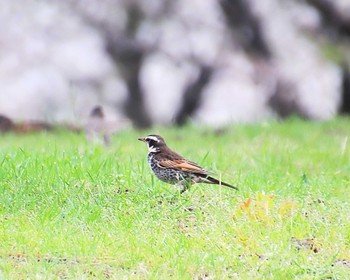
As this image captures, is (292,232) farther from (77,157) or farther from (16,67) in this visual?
(16,67)

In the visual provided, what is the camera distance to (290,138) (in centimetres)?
1253

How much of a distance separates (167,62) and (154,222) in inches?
351

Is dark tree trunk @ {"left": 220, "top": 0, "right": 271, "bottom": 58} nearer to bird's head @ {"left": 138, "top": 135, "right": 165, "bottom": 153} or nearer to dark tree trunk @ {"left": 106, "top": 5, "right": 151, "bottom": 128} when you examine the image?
dark tree trunk @ {"left": 106, "top": 5, "right": 151, "bottom": 128}

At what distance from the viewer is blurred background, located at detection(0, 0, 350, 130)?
1538 centimetres

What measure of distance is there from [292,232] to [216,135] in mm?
6314

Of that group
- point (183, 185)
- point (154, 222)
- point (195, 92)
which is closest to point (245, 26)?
point (195, 92)

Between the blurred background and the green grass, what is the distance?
21.4 ft

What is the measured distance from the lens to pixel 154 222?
22.4 ft

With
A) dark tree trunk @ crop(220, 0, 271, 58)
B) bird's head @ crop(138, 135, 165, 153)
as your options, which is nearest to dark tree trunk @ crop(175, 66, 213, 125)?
dark tree trunk @ crop(220, 0, 271, 58)

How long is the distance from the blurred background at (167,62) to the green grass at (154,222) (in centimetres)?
651

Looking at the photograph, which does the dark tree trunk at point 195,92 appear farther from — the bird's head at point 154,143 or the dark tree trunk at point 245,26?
the bird's head at point 154,143

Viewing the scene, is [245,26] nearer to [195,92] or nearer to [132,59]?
[195,92]

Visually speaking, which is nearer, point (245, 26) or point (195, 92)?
point (195, 92)

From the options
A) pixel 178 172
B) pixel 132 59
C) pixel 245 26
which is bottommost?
pixel 132 59
